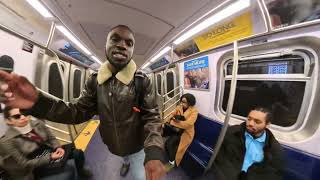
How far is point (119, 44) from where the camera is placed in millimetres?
1088

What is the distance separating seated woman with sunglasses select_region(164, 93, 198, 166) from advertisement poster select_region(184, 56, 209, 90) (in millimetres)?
344

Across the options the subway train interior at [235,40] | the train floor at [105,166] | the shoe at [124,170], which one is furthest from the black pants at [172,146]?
the shoe at [124,170]

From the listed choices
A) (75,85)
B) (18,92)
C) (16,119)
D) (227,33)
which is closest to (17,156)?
(16,119)

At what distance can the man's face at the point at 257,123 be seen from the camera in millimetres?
1838

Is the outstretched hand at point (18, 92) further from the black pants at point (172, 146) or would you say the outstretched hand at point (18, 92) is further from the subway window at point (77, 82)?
the subway window at point (77, 82)

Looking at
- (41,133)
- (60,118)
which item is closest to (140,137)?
(60,118)

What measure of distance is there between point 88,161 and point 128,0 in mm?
3100

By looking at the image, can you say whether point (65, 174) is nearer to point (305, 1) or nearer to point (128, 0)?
point (128, 0)

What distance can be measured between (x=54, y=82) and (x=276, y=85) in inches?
139

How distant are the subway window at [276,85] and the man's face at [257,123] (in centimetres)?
27

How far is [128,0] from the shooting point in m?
1.50

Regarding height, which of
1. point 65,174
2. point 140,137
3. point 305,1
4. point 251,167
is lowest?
point 65,174

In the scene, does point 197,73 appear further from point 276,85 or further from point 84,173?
point 84,173

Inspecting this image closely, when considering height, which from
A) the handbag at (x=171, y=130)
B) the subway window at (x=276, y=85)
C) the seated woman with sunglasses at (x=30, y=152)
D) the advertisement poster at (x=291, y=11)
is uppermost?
the advertisement poster at (x=291, y=11)
